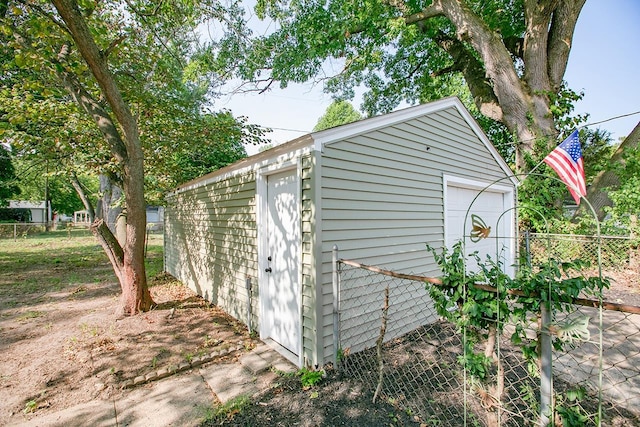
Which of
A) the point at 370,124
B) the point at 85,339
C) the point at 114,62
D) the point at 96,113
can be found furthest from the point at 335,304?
the point at 114,62

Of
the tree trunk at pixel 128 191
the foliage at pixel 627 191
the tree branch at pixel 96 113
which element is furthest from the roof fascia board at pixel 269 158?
the foliage at pixel 627 191

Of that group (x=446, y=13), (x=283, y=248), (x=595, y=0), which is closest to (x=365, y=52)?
(x=446, y=13)

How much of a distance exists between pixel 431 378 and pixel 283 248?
2189mm

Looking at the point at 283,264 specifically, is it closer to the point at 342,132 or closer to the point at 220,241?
the point at 342,132

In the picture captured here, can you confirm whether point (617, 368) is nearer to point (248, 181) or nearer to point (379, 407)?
point (379, 407)

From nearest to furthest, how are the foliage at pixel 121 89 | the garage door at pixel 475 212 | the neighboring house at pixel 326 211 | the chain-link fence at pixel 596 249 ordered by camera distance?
the neighboring house at pixel 326 211 < the foliage at pixel 121 89 < the garage door at pixel 475 212 < the chain-link fence at pixel 596 249

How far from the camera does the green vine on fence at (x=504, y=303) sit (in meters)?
1.48

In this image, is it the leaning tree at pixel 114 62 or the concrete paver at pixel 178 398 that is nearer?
the concrete paver at pixel 178 398

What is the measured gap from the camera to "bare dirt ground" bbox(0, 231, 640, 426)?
2.66 metres

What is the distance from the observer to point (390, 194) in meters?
4.00

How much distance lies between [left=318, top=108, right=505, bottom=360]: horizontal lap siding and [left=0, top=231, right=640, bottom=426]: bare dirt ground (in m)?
0.68

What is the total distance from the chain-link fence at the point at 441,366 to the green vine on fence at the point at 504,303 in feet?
0.49

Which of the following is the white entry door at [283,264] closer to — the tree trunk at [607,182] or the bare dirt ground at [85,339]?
the bare dirt ground at [85,339]

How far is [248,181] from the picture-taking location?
434cm
